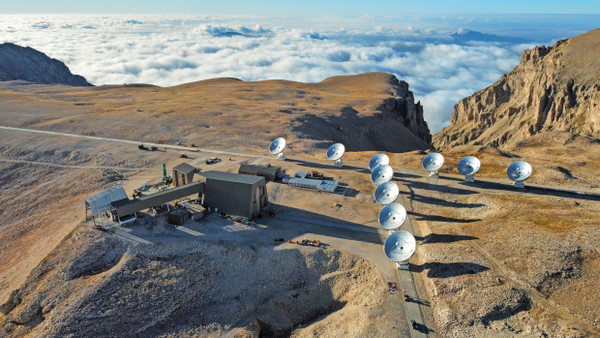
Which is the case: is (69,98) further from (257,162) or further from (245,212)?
(245,212)

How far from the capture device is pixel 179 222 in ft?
181

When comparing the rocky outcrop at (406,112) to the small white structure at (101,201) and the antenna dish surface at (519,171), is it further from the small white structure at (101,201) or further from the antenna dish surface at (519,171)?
the small white structure at (101,201)

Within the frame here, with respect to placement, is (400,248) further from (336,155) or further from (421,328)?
(336,155)

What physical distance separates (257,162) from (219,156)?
926cm

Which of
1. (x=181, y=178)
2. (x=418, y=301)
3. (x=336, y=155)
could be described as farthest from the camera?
(x=336, y=155)

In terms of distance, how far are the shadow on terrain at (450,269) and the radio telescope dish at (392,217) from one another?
7.21 metres

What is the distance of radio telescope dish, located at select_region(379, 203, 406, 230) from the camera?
52312 mm

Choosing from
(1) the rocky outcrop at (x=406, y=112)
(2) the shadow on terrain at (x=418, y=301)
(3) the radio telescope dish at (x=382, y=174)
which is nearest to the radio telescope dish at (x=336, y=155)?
(3) the radio telescope dish at (x=382, y=174)

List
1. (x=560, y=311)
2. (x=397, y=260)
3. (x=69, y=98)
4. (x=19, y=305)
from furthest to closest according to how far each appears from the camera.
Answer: (x=69, y=98) → (x=397, y=260) → (x=19, y=305) → (x=560, y=311)

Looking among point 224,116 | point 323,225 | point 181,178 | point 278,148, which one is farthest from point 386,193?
point 224,116

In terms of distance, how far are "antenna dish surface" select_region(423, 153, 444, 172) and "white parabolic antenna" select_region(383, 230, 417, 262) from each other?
2730cm

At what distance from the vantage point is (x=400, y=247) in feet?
153

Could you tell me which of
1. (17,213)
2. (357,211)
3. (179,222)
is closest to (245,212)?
(179,222)

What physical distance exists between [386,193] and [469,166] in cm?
2024
